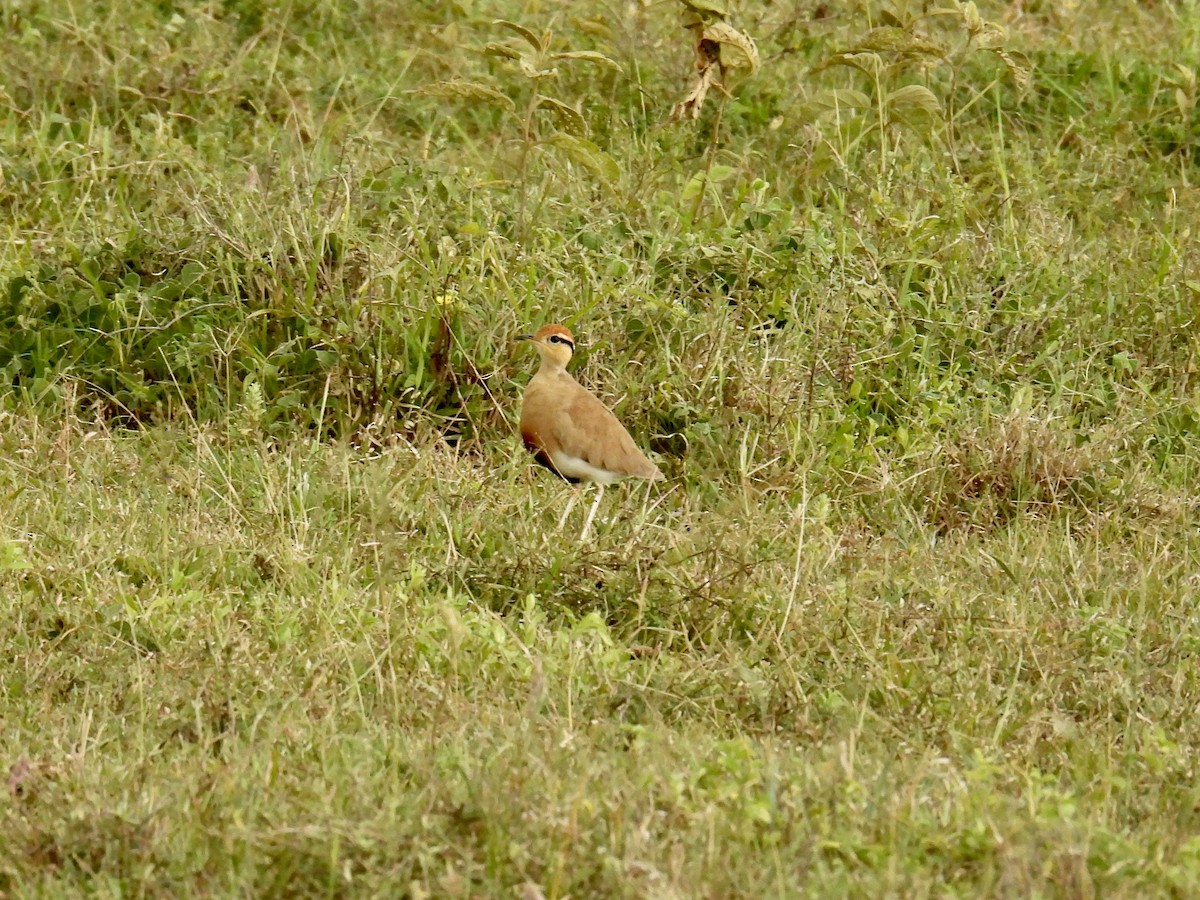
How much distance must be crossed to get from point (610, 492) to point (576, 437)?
0.80 ft

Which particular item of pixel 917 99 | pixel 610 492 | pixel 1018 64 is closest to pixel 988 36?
pixel 1018 64

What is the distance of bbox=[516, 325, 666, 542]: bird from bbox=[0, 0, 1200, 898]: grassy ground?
4.3 inches

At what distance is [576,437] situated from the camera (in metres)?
5.35

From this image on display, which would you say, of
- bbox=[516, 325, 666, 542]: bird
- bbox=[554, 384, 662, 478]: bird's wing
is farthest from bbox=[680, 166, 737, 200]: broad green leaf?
bbox=[554, 384, 662, 478]: bird's wing

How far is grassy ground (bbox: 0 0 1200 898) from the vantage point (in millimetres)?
3566

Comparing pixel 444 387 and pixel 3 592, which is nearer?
pixel 3 592

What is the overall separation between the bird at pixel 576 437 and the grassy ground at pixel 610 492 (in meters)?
0.11

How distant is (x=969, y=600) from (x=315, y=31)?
4.67 meters

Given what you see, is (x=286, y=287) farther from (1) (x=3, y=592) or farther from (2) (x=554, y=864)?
(2) (x=554, y=864)

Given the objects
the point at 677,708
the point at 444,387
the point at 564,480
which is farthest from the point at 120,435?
the point at 677,708

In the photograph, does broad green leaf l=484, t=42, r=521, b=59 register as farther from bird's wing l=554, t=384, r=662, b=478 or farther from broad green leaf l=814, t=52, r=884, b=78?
bird's wing l=554, t=384, r=662, b=478

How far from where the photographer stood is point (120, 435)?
5.80 meters

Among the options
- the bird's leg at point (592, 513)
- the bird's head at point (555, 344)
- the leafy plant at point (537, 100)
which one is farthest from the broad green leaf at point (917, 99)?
the bird's leg at point (592, 513)

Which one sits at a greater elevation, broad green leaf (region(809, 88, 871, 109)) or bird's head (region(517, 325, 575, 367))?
broad green leaf (region(809, 88, 871, 109))
